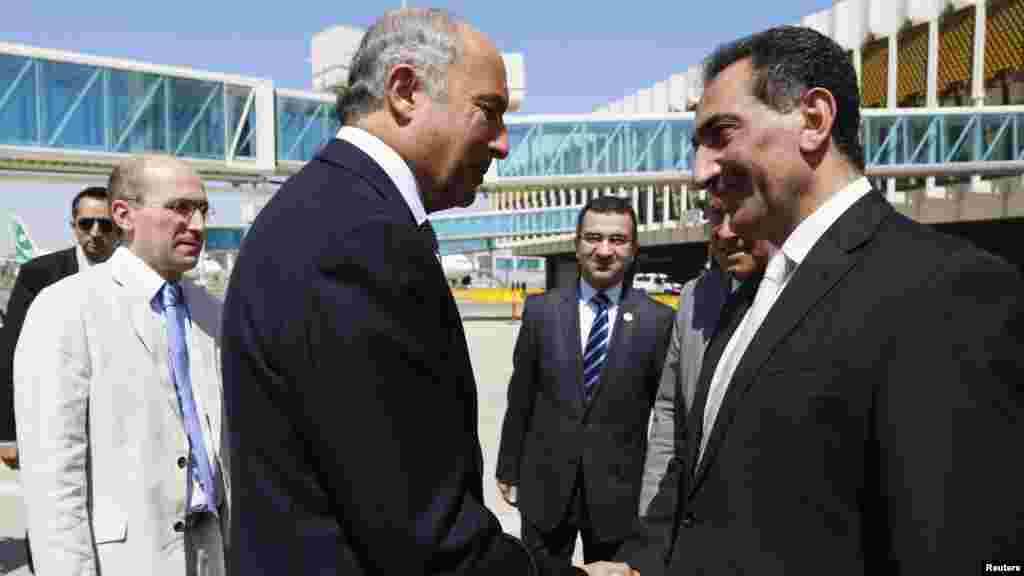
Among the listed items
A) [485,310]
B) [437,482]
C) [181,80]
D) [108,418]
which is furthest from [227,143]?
[437,482]

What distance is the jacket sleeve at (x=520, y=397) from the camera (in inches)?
176

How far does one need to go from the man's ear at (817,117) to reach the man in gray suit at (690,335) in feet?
5.38

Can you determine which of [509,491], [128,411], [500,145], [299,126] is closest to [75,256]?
Result: [128,411]

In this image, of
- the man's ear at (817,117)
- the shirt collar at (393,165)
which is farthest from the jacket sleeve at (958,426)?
the shirt collar at (393,165)

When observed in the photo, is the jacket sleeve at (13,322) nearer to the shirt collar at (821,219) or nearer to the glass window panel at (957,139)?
the shirt collar at (821,219)

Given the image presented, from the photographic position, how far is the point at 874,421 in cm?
154

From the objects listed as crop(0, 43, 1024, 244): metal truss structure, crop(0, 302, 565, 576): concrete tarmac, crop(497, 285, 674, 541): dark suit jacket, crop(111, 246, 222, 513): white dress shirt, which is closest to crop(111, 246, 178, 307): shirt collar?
crop(111, 246, 222, 513): white dress shirt

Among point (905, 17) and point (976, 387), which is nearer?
point (976, 387)

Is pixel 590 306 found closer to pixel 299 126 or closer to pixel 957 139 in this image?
pixel 299 126

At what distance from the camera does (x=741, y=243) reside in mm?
3648

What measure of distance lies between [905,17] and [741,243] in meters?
35.5

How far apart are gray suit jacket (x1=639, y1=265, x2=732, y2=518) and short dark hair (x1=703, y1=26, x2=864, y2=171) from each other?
177 centimetres

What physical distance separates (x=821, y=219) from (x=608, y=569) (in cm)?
110

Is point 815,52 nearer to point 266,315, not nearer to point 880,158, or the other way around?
point 266,315
